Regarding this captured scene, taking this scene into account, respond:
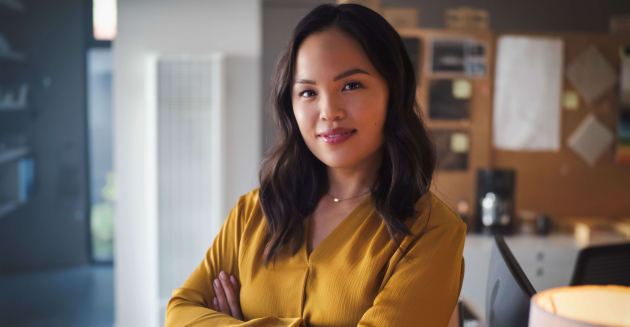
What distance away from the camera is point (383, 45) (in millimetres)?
1145

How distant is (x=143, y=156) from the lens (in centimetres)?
324

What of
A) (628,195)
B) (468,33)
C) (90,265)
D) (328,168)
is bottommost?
(90,265)

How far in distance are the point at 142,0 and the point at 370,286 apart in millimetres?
2785

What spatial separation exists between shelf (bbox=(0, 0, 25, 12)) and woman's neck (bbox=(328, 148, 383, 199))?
2021mm

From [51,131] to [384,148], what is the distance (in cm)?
213

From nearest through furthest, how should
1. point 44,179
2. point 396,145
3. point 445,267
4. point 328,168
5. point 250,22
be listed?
point 445,267, point 396,145, point 328,168, point 44,179, point 250,22

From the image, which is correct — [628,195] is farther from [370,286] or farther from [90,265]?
[90,265]

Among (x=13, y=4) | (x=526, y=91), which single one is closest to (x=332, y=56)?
(x=13, y=4)

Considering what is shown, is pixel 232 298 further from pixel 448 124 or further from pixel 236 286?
pixel 448 124

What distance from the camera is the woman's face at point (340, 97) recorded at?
1.13 m

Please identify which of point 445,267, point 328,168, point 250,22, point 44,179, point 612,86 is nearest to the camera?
point 445,267

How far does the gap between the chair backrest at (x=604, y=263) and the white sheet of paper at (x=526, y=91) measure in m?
1.76

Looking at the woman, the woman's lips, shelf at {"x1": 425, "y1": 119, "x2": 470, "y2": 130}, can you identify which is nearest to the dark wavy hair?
the woman

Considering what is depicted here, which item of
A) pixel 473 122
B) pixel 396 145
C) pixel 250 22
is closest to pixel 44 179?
pixel 250 22
